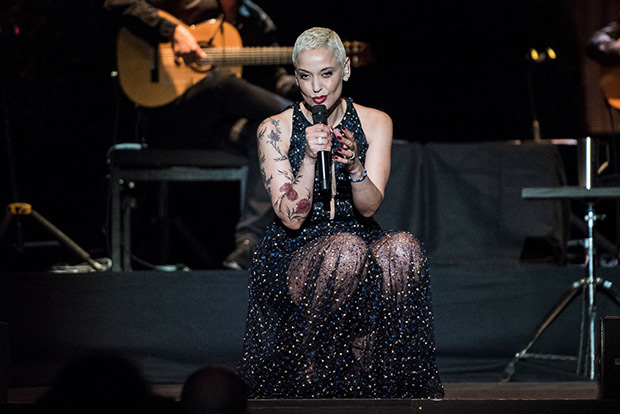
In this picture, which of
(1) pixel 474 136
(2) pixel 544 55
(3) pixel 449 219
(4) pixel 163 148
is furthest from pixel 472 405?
(1) pixel 474 136

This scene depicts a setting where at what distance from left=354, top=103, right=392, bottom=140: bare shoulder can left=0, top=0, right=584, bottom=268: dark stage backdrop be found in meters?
2.61

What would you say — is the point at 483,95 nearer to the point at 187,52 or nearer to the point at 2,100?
the point at 187,52

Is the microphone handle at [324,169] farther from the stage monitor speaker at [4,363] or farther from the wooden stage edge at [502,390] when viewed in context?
the wooden stage edge at [502,390]

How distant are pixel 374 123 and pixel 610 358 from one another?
1.06m

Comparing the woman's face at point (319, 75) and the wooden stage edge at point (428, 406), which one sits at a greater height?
the woman's face at point (319, 75)

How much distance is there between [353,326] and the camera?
213 cm

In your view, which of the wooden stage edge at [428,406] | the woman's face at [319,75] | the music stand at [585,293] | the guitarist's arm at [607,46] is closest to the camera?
the wooden stage edge at [428,406]

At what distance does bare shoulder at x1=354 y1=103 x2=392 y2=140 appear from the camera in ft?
7.91

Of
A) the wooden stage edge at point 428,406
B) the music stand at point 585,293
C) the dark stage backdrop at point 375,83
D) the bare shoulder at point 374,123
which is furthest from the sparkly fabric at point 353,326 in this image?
the dark stage backdrop at point 375,83

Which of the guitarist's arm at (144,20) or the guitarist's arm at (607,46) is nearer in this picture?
the guitarist's arm at (144,20)

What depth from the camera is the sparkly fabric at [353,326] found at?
2.08 m

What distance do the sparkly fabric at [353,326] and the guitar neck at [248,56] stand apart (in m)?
2.11

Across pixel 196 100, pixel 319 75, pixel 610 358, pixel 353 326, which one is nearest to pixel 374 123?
pixel 319 75

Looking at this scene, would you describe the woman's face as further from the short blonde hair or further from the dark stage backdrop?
the dark stage backdrop
